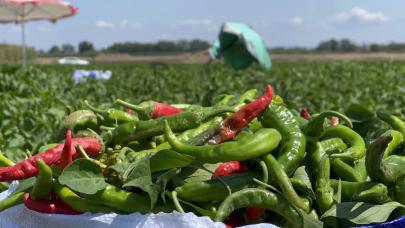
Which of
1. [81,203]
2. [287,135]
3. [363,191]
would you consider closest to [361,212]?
[363,191]

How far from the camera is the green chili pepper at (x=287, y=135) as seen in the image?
241 centimetres

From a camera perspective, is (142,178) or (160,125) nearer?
(142,178)

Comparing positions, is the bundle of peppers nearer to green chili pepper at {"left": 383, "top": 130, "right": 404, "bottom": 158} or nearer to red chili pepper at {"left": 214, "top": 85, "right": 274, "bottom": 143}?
red chili pepper at {"left": 214, "top": 85, "right": 274, "bottom": 143}

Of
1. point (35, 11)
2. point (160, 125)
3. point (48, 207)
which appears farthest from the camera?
point (35, 11)

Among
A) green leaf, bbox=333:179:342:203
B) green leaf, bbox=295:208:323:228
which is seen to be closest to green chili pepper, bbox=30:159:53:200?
green leaf, bbox=295:208:323:228

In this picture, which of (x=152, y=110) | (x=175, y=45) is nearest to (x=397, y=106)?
(x=152, y=110)

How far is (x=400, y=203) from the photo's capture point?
91.9 inches

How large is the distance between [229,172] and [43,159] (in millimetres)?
776

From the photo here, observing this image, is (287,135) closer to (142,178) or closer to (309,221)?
(309,221)

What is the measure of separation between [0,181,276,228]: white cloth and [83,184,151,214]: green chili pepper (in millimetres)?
44

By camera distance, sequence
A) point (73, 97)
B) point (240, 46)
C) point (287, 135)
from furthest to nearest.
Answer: point (240, 46) < point (73, 97) < point (287, 135)

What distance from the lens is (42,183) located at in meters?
2.37

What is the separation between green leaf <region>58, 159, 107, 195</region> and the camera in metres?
2.23

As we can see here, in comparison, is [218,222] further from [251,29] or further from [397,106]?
[251,29]
